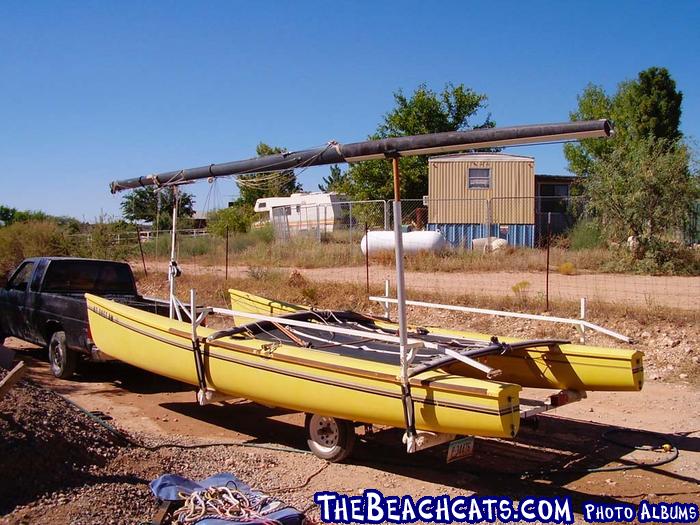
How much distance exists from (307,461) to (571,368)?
272cm

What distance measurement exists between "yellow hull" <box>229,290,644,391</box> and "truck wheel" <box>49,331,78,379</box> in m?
5.34

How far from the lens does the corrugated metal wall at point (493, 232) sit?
1066 inches

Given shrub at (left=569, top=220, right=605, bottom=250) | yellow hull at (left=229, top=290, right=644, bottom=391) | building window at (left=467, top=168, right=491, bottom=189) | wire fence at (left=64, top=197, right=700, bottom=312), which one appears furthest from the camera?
building window at (left=467, top=168, right=491, bottom=189)

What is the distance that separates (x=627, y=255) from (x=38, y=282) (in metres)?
15.1

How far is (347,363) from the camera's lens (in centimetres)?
638

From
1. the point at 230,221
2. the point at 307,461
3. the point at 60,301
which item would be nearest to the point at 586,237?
the point at 60,301

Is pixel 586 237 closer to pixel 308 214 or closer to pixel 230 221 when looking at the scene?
pixel 308 214

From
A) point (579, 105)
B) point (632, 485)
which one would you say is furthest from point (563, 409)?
point (579, 105)

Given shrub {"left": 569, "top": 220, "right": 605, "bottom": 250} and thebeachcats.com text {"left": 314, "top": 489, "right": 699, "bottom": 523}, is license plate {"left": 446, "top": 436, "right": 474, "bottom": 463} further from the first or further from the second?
shrub {"left": 569, "top": 220, "right": 605, "bottom": 250}

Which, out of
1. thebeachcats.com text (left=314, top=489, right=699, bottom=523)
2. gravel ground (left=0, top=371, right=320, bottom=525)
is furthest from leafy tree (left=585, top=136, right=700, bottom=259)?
gravel ground (left=0, top=371, right=320, bottom=525)

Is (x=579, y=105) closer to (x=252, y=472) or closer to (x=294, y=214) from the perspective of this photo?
(x=294, y=214)

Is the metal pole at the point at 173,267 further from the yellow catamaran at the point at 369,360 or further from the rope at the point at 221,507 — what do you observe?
the rope at the point at 221,507

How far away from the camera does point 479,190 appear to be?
28984 mm

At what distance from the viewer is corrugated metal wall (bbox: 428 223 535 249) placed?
27078 mm
